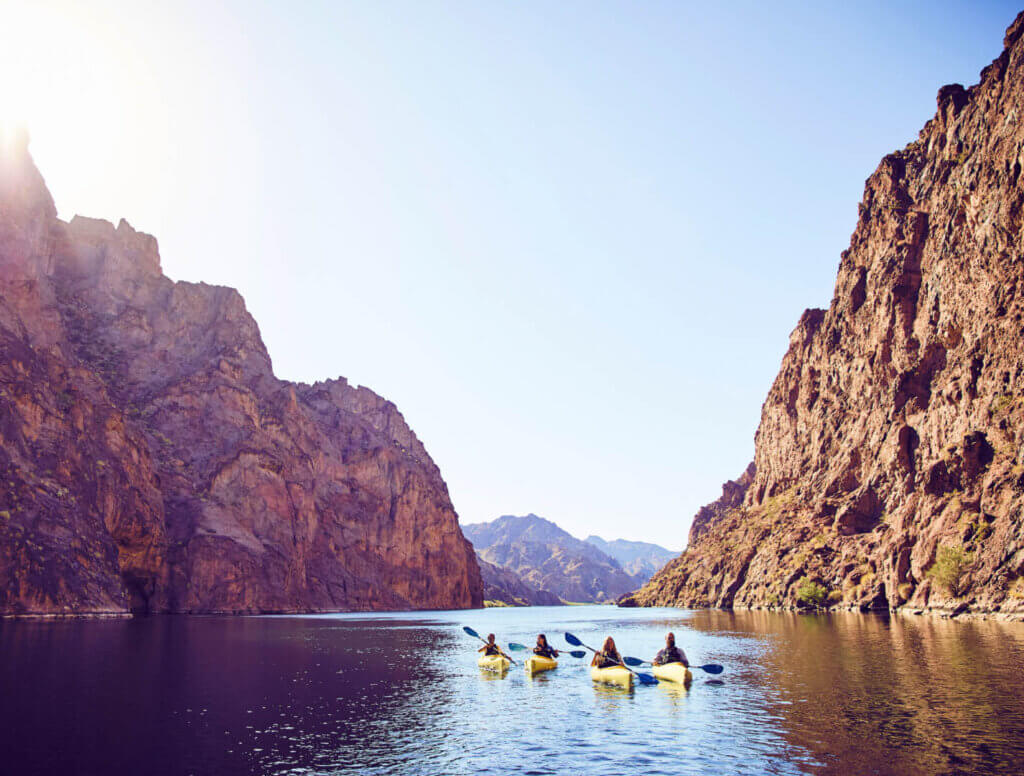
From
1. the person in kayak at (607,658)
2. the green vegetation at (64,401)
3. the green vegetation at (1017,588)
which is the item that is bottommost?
the person in kayak at (607,658)

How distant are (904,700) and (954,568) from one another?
71.0 m

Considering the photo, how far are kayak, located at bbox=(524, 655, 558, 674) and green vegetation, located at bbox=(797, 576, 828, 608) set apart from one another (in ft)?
327

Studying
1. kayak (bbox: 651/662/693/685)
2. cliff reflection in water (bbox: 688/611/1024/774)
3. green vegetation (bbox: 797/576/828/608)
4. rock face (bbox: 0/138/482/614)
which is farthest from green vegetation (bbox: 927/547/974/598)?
rock face (bbox: 0/138/482/614)

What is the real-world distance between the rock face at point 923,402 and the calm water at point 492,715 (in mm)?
52057

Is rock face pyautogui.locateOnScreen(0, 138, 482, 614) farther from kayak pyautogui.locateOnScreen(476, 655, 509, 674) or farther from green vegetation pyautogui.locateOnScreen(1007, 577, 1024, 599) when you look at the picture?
green vegetation pyautogui.locateOnScreen(1007, 577, 1024, 599)

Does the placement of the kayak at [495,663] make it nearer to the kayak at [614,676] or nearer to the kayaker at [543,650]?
the kayaker at [543,650]

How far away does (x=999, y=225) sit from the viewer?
115125mm

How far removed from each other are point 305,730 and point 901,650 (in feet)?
148

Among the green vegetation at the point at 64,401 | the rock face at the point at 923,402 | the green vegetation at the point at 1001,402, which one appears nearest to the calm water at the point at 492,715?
the rock face at the point at 923,402

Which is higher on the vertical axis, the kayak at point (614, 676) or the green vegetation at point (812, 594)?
the kayak at point (614, 676)

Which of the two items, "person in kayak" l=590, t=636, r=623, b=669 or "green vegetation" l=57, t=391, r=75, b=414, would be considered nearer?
"person in kayak" l=590, t=636, r=623, b=669

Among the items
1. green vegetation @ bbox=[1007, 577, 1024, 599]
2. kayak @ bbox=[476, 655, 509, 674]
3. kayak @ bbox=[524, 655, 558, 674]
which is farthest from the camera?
green vegetation @ bbox=[1007, 577, 1024, 599]

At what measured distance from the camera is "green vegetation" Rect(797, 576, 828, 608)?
5226 inches

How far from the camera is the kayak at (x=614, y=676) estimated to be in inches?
1653
